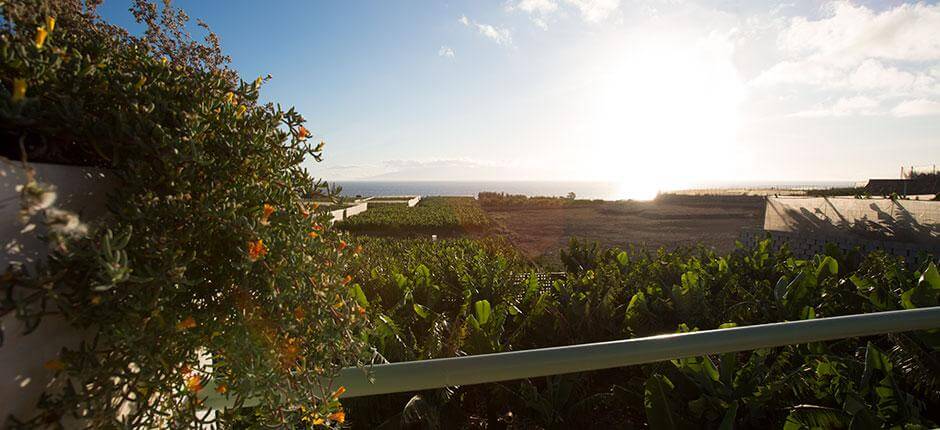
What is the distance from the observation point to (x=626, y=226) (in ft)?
68.3

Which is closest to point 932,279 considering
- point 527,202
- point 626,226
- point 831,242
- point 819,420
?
point 819,420

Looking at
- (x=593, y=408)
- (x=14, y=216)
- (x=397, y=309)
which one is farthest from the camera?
(x=397, y=309)

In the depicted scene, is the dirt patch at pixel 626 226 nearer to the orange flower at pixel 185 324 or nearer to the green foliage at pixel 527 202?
the green foliage at pixel 527 202

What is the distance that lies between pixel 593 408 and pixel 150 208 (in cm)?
274

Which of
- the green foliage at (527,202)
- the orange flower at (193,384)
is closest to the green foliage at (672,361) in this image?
the orange flower at (193,384)

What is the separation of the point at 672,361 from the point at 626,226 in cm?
1880

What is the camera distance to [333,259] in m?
1.08

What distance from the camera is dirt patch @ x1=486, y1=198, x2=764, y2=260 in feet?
52.0

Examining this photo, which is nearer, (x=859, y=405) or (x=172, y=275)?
(x=172, y=275)

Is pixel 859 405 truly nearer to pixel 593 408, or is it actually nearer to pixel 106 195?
pixel 593 408

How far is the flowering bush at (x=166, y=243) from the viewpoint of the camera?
0.74 metres

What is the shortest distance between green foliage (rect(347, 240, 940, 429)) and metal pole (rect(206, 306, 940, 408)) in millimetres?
300

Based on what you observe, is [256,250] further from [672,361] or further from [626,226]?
[626,226]

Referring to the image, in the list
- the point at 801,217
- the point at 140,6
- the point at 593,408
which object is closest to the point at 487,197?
the point at 801,217
